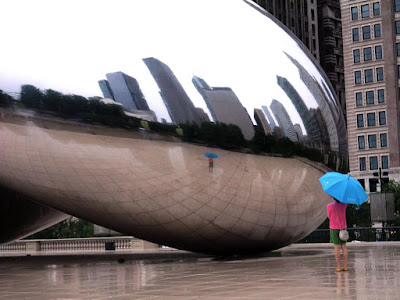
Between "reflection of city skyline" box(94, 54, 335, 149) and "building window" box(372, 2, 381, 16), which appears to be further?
"building window" box(372, 2, 381, 16)

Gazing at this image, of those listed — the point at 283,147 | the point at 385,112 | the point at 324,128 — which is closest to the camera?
the point at 283,147

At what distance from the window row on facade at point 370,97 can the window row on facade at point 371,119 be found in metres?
1.64

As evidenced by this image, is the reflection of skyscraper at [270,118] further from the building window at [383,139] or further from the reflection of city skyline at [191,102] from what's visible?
the building window at [383,139]

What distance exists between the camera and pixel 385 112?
10100 cm

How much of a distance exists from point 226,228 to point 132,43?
3911 millimetres

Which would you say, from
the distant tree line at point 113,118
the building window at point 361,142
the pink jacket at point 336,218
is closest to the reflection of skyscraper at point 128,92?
the distant tree line at point 113,118

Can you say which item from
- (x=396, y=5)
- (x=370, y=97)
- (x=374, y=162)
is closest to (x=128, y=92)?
(x=374, y=162)

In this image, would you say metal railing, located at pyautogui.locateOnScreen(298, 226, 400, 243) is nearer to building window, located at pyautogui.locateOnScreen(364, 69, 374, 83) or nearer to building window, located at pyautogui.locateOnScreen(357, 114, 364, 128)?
building window, located at pyautogui.locateOnScreen(357, 114, 364, 128)

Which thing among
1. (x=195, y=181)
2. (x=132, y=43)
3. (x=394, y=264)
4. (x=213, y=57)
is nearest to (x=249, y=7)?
(x=213, y=57)

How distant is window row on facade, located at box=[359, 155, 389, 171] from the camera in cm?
10071

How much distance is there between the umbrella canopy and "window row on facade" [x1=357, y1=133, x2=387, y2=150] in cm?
9114

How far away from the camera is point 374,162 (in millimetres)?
102125

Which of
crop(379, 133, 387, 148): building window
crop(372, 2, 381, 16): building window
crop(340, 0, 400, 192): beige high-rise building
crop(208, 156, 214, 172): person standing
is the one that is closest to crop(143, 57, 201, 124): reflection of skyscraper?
crop(208, 156, 214, 172): person standing

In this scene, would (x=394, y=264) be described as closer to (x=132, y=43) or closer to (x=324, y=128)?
(x=324, y=128)
